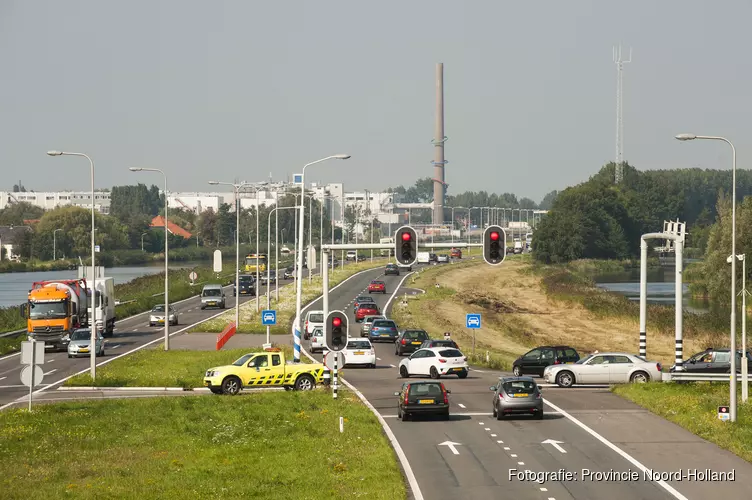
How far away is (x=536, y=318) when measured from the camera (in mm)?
103188

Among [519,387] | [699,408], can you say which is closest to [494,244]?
[519,387]

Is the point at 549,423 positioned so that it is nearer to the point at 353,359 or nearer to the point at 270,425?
the point at 270,425

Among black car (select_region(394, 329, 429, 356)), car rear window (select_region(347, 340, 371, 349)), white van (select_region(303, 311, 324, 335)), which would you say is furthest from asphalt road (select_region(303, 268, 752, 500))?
white van (select_region(303, 311, 324, 335))

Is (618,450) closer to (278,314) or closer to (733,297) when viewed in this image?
(733,297)

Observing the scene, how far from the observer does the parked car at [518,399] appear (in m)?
36.0

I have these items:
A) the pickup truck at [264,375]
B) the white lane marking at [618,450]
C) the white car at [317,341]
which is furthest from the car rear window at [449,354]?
the white car at [317,341]

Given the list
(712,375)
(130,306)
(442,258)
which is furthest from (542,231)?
(712,375)

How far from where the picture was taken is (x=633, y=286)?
15350 centimetres

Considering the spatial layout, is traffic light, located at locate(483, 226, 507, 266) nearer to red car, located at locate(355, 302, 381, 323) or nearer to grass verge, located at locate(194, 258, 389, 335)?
grass verge, located at locate(194, 258, 389, 335)

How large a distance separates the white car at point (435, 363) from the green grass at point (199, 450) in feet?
31.0

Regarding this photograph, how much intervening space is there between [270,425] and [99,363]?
28265mm

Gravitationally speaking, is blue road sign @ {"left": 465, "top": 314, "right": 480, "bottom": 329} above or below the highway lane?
above

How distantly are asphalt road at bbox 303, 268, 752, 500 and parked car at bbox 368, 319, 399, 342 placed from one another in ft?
93.7

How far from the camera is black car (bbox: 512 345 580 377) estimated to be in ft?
169
